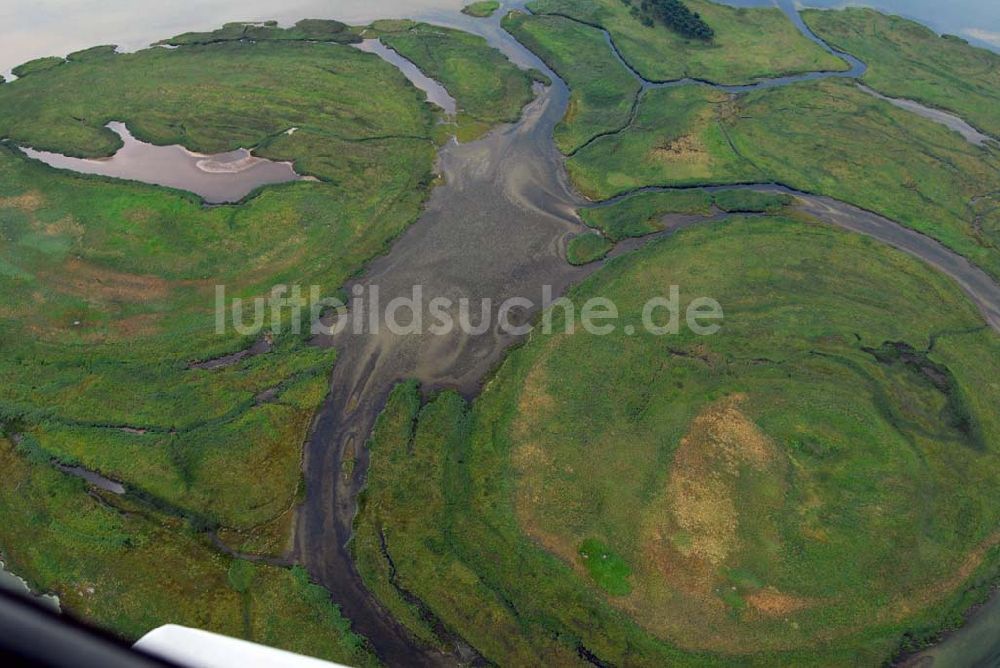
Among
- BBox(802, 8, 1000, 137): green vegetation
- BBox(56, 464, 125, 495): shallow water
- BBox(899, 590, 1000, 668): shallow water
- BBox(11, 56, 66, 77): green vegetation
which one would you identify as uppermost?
BBox(11, 56, 66, 77): green vegetation

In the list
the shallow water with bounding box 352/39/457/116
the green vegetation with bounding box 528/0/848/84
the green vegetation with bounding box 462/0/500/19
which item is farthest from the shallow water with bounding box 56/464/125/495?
the green vegetation with bounding box 462/0/500/19

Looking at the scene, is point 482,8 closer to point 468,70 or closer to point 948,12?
point 468,70

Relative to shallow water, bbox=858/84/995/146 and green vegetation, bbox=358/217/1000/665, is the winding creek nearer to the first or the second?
shallow water, bbox=858/84/995/146

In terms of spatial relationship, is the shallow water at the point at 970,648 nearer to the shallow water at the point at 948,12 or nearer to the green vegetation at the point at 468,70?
the green vegetation at the point at 468,70

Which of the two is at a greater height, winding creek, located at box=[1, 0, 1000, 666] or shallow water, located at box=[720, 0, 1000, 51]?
shallow water, located at box=[720, 0, 1000, 51]

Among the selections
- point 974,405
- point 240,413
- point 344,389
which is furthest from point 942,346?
point 240,413

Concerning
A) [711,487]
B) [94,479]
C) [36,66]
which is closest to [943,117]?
[711,487]

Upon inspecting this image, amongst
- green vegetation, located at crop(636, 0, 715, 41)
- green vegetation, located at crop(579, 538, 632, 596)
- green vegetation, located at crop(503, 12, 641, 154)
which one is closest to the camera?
green vegetation, located at crop(579, 538, 632, 596)
